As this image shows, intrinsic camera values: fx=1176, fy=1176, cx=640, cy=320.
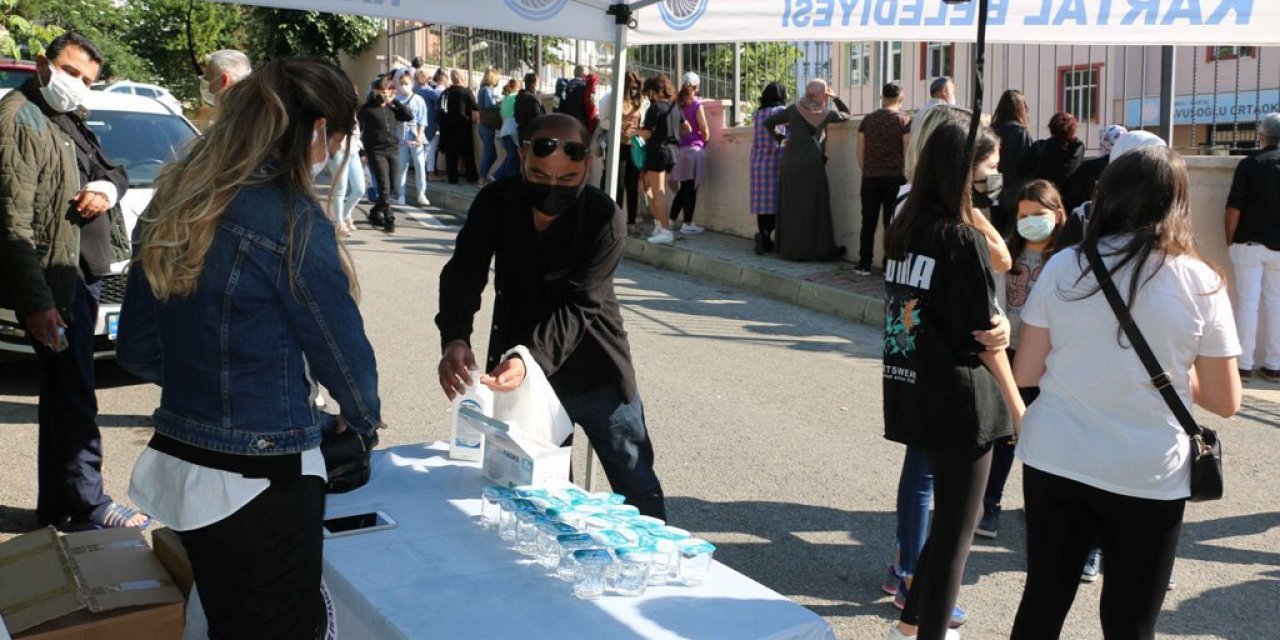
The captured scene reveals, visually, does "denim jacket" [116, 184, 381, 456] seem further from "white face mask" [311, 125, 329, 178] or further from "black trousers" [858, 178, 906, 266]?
"black trousers" [858, 178, 906, 266]

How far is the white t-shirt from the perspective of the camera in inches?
117

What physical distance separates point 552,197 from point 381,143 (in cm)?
1193

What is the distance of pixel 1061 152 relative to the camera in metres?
9.21

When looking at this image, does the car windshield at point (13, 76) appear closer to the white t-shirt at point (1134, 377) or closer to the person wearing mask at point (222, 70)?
the person wearing mask at point (222, 70)

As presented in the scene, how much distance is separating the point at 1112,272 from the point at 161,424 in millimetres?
2309

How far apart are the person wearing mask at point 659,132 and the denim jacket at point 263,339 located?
11194mm

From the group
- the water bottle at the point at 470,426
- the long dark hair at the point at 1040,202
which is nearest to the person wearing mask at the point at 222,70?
the water bottle at the point at 470,426

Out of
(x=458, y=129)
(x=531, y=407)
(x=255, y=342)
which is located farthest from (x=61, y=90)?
(x=458, y=129)

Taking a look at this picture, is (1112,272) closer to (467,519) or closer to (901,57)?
(467,519)

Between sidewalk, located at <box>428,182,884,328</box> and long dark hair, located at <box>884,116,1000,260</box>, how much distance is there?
6504mm

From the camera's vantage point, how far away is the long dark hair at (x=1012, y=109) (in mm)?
9344

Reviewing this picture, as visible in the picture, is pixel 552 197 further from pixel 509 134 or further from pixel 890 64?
pixel 509 134

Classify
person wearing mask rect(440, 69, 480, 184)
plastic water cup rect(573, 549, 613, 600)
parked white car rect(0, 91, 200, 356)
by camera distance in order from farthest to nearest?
person wearing mask rect(440, 69, 480, 184) → parked white car rect(0, 91, 200, 356) → plastic water cup rect(573, 549, 613, 600)

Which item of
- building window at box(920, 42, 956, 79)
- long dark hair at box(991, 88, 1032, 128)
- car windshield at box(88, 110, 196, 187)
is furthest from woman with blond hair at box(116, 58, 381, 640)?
building window at box(920, 42, 956, 79)
